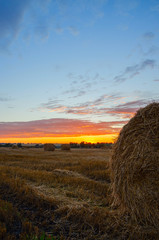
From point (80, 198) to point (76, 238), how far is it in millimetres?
1890

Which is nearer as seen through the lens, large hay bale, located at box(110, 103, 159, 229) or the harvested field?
the harvested field

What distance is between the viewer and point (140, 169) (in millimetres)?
4297

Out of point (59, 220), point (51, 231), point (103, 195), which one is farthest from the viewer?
point (103, 195)

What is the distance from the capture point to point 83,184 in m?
6.64

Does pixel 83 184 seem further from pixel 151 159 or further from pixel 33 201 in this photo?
pixel 151 159

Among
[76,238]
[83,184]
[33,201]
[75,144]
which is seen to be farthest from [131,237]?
[75,144]

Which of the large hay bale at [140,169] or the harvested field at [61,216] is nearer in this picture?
the harvested field at [61,216]

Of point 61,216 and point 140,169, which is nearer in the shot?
point 61,216

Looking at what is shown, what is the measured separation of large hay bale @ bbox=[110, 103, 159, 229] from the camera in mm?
4168

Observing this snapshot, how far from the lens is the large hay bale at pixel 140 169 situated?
4.17m

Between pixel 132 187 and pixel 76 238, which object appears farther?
pixel 132 187

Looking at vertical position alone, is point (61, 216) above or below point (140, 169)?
below

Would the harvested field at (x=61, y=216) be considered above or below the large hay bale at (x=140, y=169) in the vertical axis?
below

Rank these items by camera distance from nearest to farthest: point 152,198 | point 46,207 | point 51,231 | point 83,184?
point 51,231
point 152,198
point 46,207
point 83,184
